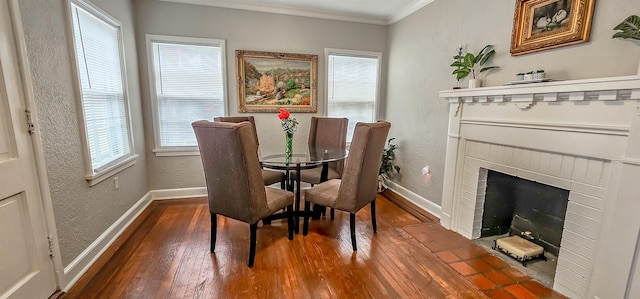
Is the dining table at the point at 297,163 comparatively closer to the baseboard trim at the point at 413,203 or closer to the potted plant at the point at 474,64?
the baseboard trim at the point at 413,203

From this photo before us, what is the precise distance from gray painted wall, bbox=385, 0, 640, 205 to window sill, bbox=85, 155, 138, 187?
3.23 m

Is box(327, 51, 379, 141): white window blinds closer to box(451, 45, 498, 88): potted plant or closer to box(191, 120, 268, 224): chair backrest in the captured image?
box(451, 45, 498, 88): potted plant

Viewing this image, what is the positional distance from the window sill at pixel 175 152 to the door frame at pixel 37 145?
1706mm

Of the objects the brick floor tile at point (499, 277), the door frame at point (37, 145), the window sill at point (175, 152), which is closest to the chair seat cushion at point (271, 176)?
the window sill at point (175, 152)

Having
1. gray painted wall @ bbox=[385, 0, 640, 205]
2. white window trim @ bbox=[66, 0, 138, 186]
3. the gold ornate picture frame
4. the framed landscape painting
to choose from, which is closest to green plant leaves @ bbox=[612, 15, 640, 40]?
gray painted wall @ bbox=[385, 0, 640, 205]

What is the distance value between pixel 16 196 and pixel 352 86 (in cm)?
347

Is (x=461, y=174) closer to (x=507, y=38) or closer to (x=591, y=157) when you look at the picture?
(x=591, y=157)

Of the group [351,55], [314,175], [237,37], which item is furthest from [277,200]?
[351,55]

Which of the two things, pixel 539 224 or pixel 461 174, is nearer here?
pixel 539 224

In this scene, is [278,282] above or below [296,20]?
below

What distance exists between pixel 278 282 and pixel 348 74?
296cm

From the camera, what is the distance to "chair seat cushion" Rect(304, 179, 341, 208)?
224 centimetres

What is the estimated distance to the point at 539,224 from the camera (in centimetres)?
218

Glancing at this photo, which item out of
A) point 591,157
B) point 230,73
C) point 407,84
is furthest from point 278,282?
point 407,84
